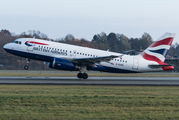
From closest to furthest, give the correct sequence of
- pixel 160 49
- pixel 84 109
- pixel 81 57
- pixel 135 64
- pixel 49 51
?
pixel 84 109
pixel 49 51
pixel 81 57
pixel 135 64
pixel 160 49

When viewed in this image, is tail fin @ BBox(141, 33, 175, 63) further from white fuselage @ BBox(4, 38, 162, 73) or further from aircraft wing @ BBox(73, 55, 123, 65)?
aircraft wing @ BBox(73, 55, 123, 65)

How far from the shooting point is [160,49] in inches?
1364

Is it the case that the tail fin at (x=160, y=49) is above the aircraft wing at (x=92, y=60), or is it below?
above

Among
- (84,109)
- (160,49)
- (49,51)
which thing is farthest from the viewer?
(160,49)

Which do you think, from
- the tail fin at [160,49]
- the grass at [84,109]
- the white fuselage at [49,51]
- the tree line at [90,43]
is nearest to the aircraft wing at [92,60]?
the white fuselage at [49,51]

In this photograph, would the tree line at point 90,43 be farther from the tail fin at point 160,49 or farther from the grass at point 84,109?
the grass at point 84,109

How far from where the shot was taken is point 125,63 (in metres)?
34.0

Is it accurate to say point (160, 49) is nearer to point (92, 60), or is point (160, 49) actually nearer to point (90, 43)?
point (92, 60)

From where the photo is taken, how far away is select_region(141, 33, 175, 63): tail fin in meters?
34.4

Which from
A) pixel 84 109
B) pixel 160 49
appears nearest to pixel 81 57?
pixel 160 49

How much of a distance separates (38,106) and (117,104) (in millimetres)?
4297

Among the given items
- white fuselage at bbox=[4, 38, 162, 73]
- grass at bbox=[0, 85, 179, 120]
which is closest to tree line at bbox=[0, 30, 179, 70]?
white fuselage at bbox=[4, 38, 162, 73]

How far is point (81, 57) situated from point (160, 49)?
12221 millimetres

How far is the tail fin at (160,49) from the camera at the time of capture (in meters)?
34.4
